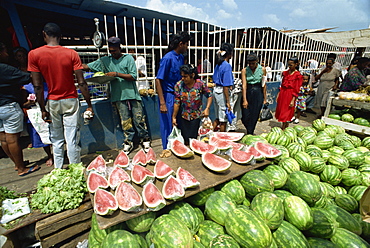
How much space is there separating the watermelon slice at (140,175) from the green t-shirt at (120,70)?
118 inches

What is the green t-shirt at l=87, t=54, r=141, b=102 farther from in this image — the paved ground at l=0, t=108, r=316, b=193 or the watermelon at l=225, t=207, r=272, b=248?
the watermelon at l=225, t=207, r=272, b=248

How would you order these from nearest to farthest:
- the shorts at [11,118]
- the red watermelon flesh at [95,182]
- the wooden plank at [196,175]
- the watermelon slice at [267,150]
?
1. the wooden plank at [196,175]
2. the red watermelon flesh at [95,182]
3. the watermelon slice at [267,150]
4. the shorts at [11,118]

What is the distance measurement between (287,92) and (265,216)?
5.32m

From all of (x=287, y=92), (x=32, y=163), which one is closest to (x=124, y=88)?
(x=32, y=163)

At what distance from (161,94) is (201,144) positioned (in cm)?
183

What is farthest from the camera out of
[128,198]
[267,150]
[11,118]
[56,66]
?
[11,118]

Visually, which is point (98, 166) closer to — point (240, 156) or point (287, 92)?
point (240, 156)

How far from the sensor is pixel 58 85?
3572 millimetres

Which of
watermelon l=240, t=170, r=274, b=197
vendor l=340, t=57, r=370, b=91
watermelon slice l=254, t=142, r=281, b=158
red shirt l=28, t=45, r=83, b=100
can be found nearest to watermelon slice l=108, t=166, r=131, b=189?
watermelon l=240, t=170, r=274, b=197

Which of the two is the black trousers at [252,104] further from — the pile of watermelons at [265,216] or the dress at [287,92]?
the pile of watermelons at [265,216]

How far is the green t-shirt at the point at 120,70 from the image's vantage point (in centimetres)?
469

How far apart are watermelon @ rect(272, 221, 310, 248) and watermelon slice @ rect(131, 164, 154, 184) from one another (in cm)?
142

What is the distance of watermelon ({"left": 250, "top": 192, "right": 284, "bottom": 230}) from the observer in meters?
1.87

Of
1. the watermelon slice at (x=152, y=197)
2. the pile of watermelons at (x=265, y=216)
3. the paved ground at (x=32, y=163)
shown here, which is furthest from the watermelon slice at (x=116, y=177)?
the paved ground at (x=32, y=163)
